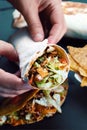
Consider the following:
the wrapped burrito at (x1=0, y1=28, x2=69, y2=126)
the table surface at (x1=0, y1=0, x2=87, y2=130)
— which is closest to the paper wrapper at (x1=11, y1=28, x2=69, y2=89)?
the wrapped burrito at (x1=0, y1=28, x2=69, y2=126)

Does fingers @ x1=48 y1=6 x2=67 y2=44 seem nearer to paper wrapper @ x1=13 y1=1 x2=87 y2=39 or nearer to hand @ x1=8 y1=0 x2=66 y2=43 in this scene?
hand @ x1=8 y1=0 x2=66 y2=43

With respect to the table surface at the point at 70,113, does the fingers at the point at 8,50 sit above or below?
above

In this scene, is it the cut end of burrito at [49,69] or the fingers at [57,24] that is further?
the fingers at [57,24]

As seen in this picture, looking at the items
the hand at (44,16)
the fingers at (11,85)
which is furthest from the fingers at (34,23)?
the fingers at (11,85)

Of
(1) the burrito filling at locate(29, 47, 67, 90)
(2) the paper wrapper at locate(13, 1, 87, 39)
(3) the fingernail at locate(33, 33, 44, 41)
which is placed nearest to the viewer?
(1) the burrito filling at locate(29, 47, 67, 90)

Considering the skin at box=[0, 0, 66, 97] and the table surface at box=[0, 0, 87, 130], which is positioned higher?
the skin at box=[0, 0, 66, 97]

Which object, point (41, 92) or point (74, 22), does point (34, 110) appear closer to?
point (41, 92)

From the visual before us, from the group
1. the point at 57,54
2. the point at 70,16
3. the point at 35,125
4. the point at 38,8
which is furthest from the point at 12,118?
the point at 70,16

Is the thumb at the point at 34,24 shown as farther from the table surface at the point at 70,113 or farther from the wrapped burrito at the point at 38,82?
the table surface at the point at 70,113
